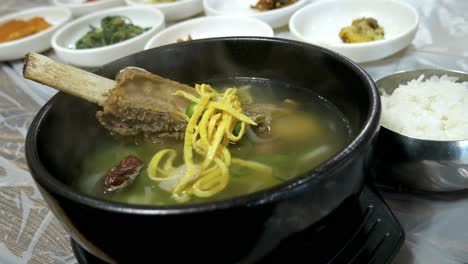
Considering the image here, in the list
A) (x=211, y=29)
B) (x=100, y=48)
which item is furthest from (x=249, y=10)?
(x=100, y=48)

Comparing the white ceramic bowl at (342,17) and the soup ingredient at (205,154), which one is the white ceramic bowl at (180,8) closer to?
the white ceramic bowl at (342,17)

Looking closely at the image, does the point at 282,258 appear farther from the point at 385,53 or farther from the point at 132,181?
the point at 385,53

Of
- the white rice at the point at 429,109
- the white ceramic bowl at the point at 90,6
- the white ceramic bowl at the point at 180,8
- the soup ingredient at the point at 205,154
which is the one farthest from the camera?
the white ceramic bowl at the point at 90,6

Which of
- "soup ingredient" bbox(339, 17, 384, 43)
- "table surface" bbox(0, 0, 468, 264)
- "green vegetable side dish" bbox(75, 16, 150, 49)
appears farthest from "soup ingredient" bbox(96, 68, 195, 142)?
"green vegetable side dish" bbox(75, 16, 150, 49)

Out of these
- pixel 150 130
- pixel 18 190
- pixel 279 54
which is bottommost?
pixel 18 190

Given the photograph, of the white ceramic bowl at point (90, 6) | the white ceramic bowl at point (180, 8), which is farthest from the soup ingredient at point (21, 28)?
the white ceramic bowl at point (180, 8)

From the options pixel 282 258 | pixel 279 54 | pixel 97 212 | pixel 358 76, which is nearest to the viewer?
pixel 97 212

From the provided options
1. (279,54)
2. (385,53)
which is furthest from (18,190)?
(385,53)
